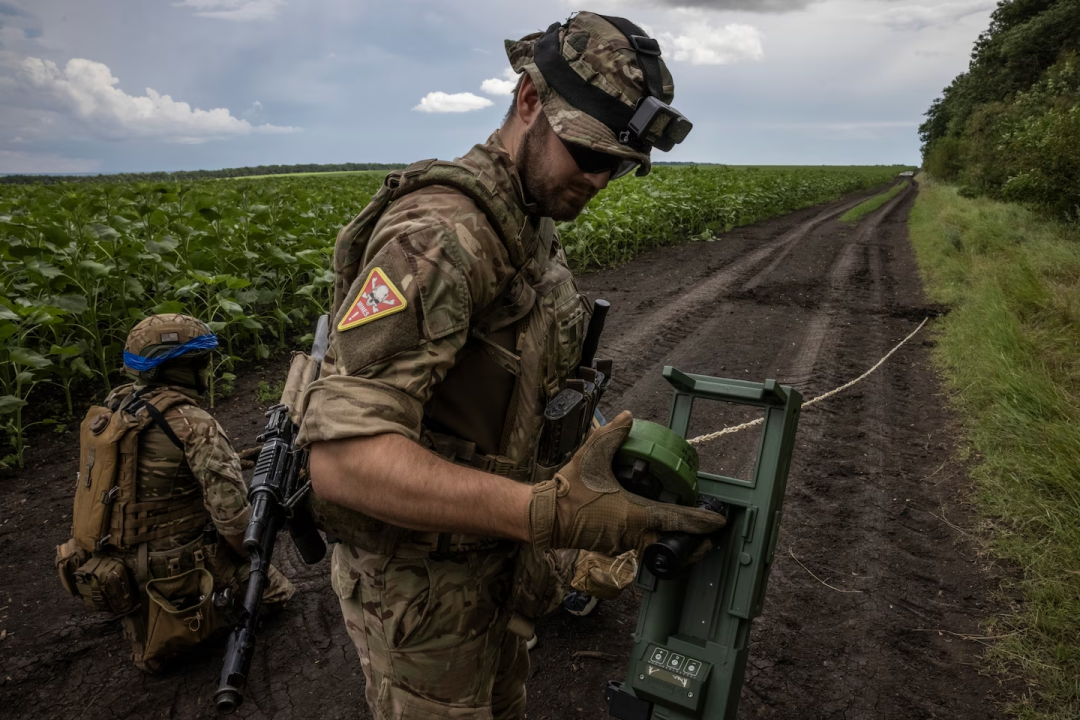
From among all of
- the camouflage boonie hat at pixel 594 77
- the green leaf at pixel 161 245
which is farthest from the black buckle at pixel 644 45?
the green leaf at pixel 161 245

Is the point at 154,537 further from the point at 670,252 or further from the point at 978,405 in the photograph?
the point at 670,252

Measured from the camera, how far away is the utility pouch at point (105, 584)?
3.16 meters

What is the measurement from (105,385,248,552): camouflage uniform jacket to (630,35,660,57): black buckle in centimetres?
266

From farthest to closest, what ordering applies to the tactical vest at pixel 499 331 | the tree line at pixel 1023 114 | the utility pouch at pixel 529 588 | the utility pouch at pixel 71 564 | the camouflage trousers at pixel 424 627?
the tree line at pixel 1023 114, the utility pouch at pixel 71 564, the utility pouch at pixel 529 588, the camouflage trousers at pixel 424 627, the tactical vest at pixel 499 331

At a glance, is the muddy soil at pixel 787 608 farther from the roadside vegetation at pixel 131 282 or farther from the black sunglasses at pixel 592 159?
the black sunglasses at pixel 592 159

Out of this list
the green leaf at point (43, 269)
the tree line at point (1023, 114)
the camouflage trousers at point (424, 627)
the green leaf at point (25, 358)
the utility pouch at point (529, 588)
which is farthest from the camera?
the tree line at point (1023, 114)

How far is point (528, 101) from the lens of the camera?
5.36 feet

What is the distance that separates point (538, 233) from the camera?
1.74 metres

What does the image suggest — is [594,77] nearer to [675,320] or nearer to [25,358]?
[25,358]

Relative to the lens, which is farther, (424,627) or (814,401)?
(814,401)

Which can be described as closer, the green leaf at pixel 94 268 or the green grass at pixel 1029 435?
the green grass at pixel 1029 435

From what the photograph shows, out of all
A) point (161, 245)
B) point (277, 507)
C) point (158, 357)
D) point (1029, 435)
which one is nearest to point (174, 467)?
point (158, 357)

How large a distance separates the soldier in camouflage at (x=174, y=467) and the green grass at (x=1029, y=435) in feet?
11.7

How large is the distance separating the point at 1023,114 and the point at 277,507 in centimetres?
2654
